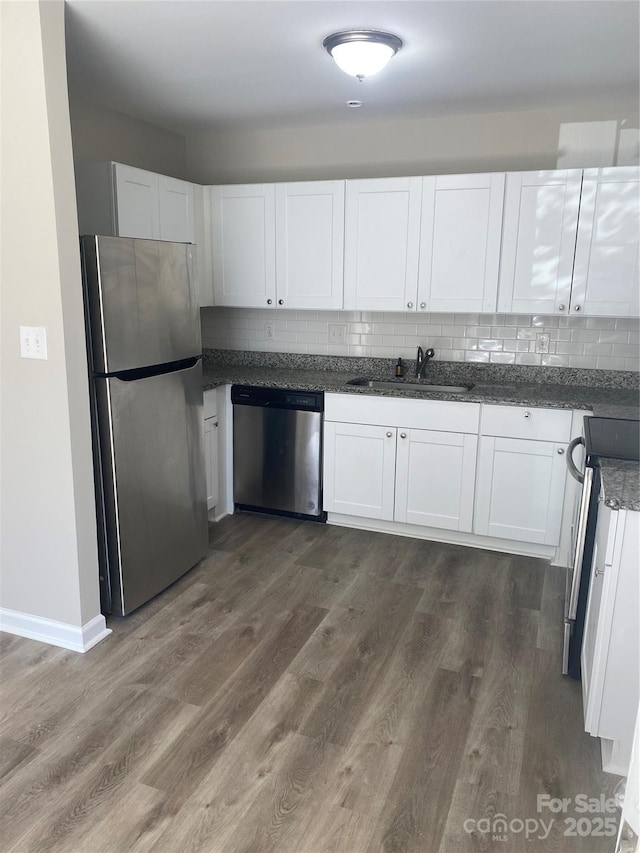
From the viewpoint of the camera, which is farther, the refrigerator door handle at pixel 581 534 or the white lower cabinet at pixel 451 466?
the white lower cabinet at pixel 451 466

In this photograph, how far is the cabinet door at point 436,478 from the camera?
3497 millimetres

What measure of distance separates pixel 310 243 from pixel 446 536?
1.97 meters

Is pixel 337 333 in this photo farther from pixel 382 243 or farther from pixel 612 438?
pixel 612 438

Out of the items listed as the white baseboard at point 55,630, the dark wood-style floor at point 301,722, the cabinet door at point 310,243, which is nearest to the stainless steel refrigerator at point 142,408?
the white baseboard at point 55,630

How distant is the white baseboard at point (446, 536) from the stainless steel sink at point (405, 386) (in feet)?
2.73

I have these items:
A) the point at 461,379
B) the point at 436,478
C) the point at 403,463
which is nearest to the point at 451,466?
the point at 436,478

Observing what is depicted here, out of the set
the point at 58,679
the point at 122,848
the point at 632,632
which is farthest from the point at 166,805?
the point at 632,632

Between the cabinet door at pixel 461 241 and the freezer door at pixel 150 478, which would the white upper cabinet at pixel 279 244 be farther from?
the freezer door at pixel 150 478

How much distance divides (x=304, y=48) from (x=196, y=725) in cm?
273

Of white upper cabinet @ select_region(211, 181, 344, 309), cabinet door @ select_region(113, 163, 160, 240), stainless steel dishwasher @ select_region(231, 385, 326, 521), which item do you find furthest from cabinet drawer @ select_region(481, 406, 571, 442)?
cabinet door @ select_region(113, 163, 160, 240)

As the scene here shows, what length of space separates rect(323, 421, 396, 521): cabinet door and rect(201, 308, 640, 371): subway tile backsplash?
27.9 inches

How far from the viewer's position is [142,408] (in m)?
2.74

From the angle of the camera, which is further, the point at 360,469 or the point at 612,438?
the point at 360,469

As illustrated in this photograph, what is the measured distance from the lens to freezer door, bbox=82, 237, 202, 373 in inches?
97.1
